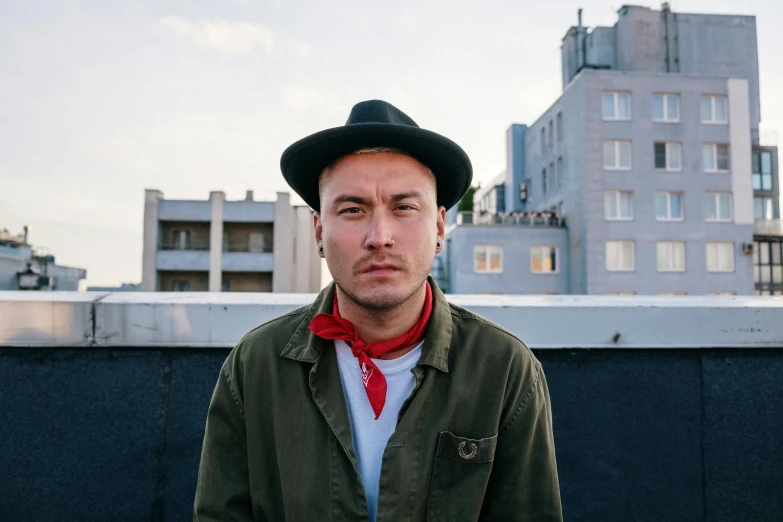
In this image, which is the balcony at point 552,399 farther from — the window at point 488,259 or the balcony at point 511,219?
the balcony at point 511,219

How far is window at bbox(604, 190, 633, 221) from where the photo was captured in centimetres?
3844

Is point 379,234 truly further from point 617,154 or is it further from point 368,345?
point 617,154

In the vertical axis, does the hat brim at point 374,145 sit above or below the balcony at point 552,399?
above

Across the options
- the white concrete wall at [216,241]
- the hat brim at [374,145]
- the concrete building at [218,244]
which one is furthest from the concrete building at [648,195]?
the hat brim at [374,145]

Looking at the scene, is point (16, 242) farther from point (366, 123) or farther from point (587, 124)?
point (366, 123)

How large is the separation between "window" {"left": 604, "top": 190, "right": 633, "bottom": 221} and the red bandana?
1540 inches

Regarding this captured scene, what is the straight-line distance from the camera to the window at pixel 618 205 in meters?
38.4

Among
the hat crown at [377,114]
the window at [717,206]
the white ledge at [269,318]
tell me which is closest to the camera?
the hat crown at [377,114]

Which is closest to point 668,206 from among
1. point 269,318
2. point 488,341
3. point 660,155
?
point 660,155

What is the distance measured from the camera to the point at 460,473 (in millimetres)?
1904

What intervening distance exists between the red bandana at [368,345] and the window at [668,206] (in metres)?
41.0

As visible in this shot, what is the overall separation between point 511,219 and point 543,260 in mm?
3701

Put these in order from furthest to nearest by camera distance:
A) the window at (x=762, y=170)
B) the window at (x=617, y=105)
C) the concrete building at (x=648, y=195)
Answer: the window at (x=762, y=170) < the window at (x=617, y=105) < the concrete building at (x=648, y=195)

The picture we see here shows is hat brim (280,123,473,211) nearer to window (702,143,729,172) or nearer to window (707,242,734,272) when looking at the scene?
window (707,242,734,272)
